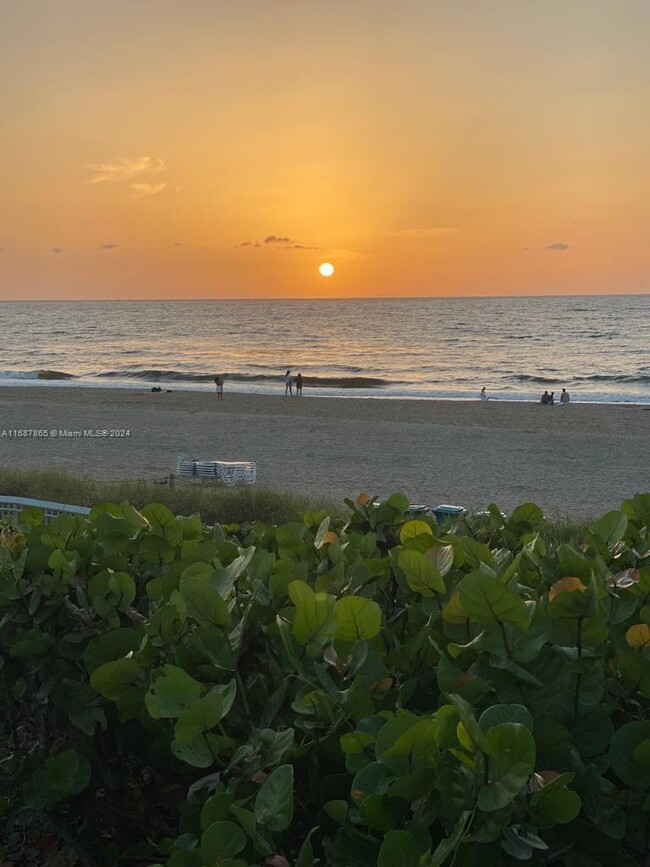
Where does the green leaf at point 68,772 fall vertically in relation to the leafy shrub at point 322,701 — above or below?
below

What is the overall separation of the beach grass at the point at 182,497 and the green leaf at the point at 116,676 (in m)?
7.57

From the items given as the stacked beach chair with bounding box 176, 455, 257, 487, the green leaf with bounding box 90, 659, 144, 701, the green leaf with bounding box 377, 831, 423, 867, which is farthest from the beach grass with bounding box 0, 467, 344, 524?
the green leaf with bounding box 377, 831, 423, 867

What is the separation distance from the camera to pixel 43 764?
1.80 m

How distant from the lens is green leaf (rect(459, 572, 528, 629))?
1182mm

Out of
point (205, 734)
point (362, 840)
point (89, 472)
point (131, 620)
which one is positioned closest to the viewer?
point (362, 840)

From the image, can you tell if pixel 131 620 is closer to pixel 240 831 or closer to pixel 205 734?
pixel 205 734

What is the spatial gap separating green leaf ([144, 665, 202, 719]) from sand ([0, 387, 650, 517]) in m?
11.2

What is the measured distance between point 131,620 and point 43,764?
1.20 feet

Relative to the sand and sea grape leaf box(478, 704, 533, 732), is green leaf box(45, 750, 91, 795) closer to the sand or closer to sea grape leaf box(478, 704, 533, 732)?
sea grape leaf box(478, 704, 533, 732)

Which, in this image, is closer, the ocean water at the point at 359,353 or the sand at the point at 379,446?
the sand at the point at 379,446

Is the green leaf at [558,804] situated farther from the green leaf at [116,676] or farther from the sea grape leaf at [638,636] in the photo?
the green leaf at [116,676]

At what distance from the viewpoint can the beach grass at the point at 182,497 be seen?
9.48 m

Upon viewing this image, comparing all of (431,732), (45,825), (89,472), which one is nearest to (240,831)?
(431,732)

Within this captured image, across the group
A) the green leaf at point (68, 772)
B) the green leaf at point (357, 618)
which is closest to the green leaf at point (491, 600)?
the green leaf at point (357, 618)
